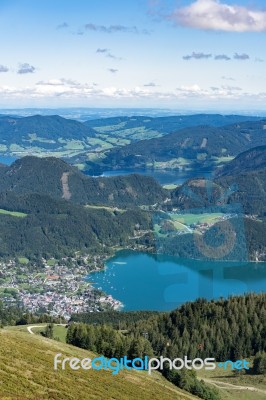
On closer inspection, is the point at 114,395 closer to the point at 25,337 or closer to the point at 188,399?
the point at 188,399

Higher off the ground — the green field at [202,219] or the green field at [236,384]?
the green field at [202,219]

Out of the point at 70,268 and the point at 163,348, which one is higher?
the point at 163,348

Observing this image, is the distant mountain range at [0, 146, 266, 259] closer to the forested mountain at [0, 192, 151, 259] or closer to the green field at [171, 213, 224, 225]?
the forested mountain at [0, 192, 151, 259]

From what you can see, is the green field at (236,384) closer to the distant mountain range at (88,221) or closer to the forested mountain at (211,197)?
the distant mountain range at (88,221)

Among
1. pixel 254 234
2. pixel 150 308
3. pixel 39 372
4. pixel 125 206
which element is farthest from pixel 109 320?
pixel 125 206

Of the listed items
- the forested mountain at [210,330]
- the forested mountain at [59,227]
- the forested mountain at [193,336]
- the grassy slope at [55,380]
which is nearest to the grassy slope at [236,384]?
the forested mountain at [193,336]
